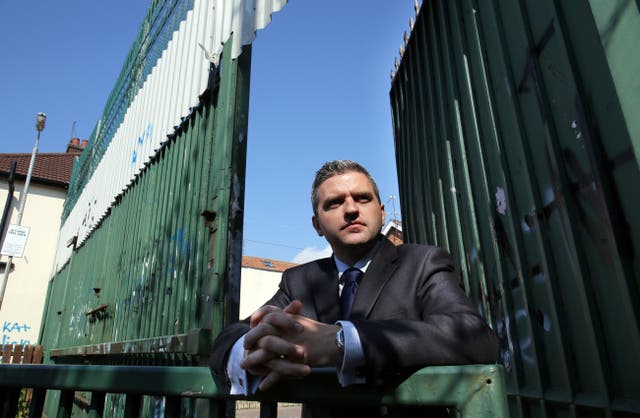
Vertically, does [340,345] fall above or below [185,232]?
below

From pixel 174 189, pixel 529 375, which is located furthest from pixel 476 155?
pixel 174 189

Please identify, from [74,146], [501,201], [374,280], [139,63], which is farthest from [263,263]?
[374,280]

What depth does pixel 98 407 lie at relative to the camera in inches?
53.3

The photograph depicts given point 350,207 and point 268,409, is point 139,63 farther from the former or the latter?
point 268,409

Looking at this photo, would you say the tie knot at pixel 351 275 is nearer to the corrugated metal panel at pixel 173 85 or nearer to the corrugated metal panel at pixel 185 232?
the corrugated metal panel at pixel 185 232

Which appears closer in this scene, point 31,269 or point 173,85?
point 173,85

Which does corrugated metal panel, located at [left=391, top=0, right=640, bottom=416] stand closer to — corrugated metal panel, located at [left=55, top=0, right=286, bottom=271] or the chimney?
corrugated metal panel, located at [left=55, top=0, right=286, bottom=271]

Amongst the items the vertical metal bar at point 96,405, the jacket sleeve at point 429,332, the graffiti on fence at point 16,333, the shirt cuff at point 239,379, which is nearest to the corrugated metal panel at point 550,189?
the jacket sleeve at point 429,332

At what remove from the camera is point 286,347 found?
3.28 feet

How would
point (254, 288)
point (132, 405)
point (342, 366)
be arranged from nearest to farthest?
point (342, 366)
point (132, 405)
point (254, 288)

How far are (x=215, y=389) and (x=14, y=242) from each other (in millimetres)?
13065

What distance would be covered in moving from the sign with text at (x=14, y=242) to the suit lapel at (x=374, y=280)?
12.9 meters

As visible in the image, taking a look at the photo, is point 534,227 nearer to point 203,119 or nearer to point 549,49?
point 549,49

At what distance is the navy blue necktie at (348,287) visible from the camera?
151 centimetres
